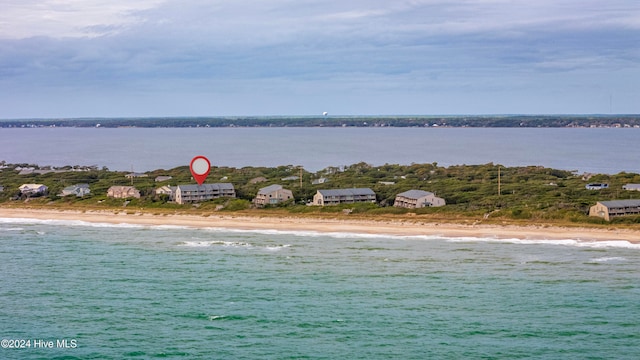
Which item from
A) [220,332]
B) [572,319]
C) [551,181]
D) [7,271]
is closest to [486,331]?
[572,319]

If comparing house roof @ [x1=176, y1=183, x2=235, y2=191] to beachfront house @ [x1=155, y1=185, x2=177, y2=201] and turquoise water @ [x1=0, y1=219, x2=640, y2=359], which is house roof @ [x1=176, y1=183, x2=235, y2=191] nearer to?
beachfront house @ [x1=155, y1=185, x2=177, y2=201]

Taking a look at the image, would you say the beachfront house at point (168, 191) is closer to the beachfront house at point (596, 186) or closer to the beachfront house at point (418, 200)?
the beachfront house at point (418, 200)

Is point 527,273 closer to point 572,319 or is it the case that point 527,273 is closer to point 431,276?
point 431,276

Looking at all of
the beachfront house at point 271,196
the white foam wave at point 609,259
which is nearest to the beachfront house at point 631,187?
the white foam wave at point 609,259

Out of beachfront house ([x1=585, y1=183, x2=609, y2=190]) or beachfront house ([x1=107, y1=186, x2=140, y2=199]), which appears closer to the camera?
beachfront house ([x1=585, y1=183, x2=609, y2=190])

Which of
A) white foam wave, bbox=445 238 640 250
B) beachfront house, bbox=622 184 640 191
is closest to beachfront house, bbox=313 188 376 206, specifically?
white foam wave, bbox=445 238 640 250
